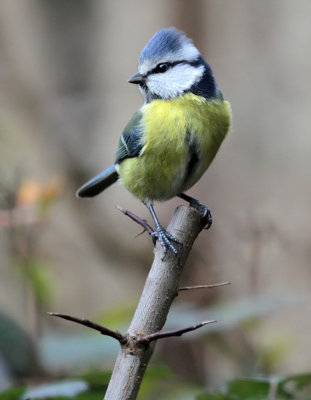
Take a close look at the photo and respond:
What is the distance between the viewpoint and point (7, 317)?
158cm

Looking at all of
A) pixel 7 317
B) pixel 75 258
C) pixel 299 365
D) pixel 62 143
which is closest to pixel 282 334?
pixel 7 317

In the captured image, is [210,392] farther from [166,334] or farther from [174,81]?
[174,81]

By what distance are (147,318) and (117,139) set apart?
409 cm

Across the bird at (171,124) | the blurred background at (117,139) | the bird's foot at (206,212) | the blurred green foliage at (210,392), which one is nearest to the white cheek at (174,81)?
the bird at (171,124)

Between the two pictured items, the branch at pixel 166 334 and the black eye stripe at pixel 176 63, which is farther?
the black eye stripe at pixel 176 63

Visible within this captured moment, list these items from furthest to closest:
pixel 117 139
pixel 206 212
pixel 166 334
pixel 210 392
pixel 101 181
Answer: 1. pixel 117 139
2. pixel 101 181
3. pixel 206 212
4. pixel 210 392
5. pixel 166 334

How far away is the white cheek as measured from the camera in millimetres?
1670

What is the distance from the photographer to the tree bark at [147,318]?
83 centimetres

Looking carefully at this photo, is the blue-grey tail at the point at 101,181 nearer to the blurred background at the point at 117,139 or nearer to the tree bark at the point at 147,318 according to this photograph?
the blurred background at the point at 117,139

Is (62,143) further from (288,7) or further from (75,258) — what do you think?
(288,7)

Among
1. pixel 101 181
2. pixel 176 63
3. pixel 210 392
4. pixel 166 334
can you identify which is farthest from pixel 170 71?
pixel 166 334

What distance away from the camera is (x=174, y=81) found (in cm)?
169

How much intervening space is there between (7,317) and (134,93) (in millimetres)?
3693

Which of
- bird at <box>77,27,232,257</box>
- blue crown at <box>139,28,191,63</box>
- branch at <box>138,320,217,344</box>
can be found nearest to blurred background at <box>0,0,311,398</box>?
bird at <box>77,27,232,257</box>
